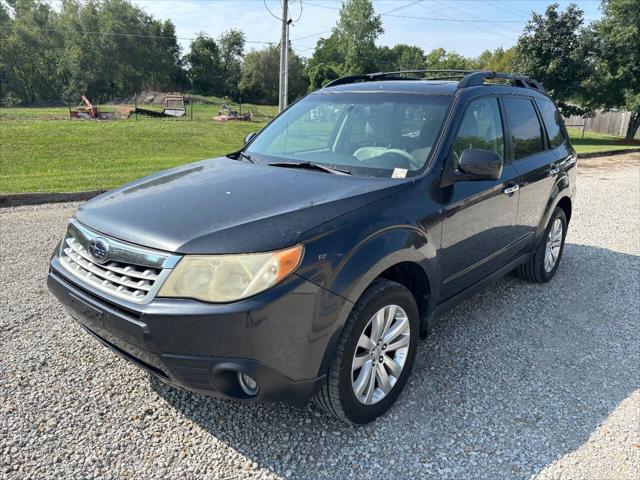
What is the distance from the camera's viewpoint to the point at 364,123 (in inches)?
136

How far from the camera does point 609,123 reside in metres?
31.5

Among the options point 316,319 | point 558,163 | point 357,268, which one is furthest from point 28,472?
point 558,163

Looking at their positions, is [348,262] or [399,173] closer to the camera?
[348,262]

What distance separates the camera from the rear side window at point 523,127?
12.8 feet

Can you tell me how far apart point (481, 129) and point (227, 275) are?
226 cm

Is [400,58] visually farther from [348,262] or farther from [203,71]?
[348,262]

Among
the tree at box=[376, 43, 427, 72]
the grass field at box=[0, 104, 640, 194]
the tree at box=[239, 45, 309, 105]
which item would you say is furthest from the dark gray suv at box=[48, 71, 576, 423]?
the tree at box=[376, 43, 427, 72]

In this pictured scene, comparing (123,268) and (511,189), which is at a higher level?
(511,189)

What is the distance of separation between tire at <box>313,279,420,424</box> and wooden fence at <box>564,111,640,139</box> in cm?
3139

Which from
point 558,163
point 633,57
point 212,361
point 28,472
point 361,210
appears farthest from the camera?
point 633,57

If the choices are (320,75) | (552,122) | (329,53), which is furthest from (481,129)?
(329,53)

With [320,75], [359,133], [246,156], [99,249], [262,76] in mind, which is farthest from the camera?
[262,76]

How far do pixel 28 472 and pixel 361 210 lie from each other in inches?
78.8

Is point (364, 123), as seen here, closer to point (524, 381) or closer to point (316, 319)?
point (316, 319)
